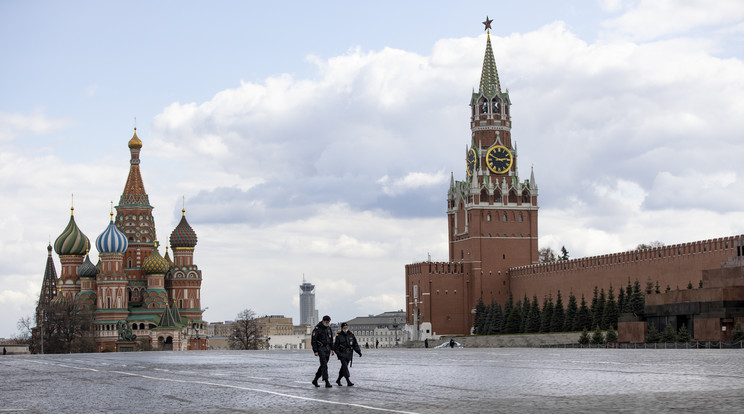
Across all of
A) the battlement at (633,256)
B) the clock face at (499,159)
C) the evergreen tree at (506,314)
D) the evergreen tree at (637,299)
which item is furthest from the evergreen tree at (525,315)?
the clock face at (499,159)

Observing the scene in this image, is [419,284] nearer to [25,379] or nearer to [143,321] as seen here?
[143,321]

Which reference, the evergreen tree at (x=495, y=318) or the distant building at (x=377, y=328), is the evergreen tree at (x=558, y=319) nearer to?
the evergreen tree at (x=495, y=318)

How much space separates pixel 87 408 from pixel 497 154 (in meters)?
81.8

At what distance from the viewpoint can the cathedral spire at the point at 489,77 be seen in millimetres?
95562

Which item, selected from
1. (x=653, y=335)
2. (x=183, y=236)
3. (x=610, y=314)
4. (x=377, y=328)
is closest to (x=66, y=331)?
(x=183, y=236)

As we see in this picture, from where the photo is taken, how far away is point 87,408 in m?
13.7

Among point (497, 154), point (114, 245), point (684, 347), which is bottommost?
point (684, 347)

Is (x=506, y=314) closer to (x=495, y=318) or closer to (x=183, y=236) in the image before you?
(x=495, y=318)

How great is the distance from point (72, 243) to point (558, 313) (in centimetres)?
5285

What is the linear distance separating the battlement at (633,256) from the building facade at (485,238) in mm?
224

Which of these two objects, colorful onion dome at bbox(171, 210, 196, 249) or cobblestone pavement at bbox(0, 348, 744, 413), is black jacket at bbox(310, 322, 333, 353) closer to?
cobblestone pavement at bbox(0, 348, 744, 413)

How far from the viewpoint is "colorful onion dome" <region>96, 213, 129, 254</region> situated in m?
99.9

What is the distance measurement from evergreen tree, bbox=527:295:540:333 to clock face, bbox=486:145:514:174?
18926mm

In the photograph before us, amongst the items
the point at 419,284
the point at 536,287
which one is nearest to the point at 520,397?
the point at 536,287
